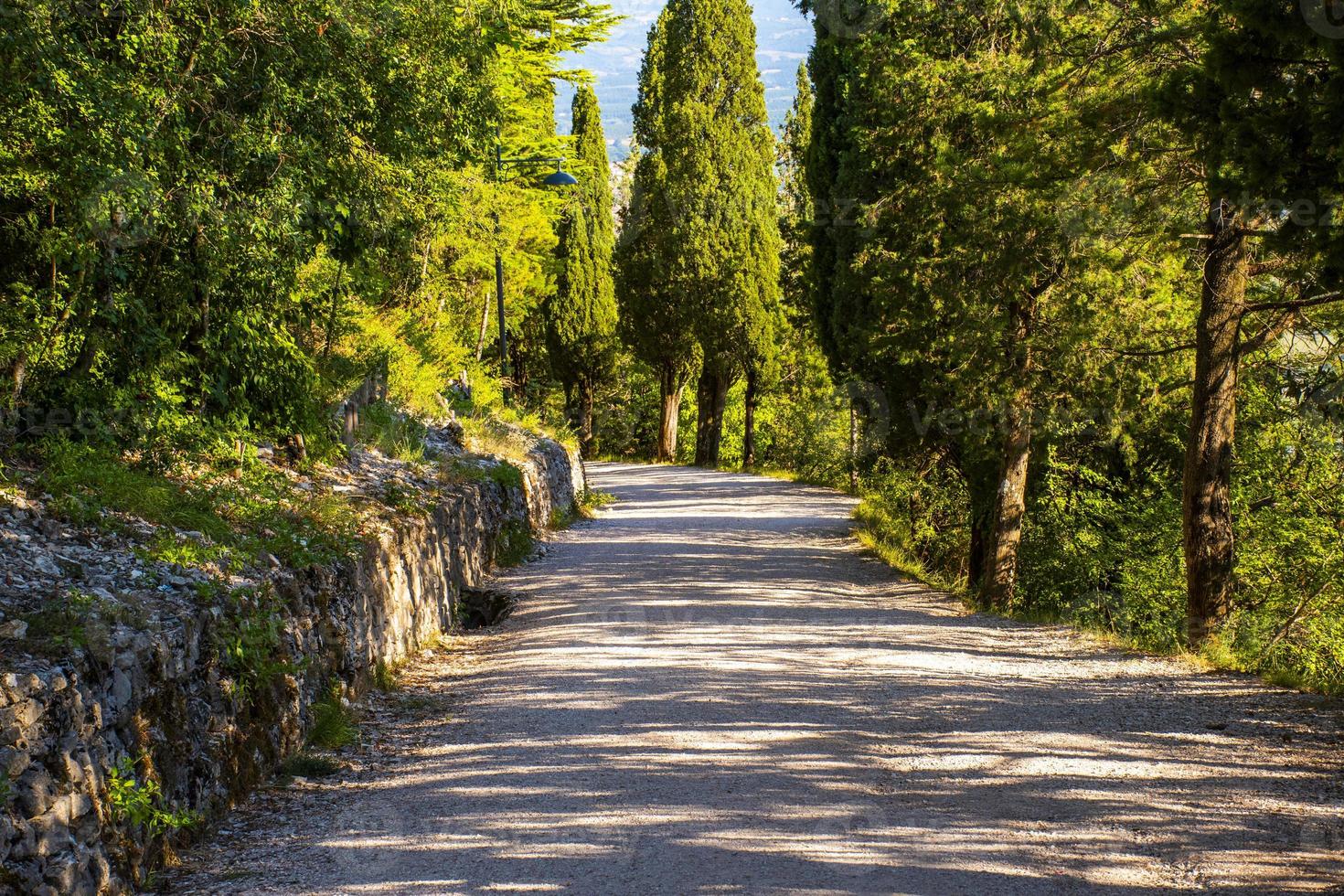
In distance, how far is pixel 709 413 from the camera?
38.7 m

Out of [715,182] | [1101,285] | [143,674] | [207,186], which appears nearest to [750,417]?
[715,182]

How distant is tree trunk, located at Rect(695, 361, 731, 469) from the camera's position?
37375 millimetres

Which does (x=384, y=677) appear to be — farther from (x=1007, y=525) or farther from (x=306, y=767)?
(x=1007, y=525)

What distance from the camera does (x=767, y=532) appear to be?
19.0 metres

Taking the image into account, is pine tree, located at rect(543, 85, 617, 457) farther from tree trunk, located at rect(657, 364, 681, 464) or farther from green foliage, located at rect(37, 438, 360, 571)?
green foliage, located at rect(37, 438, 360, 571)

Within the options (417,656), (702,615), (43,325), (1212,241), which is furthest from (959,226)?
(43,325)

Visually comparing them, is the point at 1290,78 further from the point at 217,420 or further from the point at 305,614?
the point at 217,420

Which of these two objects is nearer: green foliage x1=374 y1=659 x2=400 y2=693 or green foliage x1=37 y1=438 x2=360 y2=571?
green foliage x1=37 y1=438 x2=360 y2=571

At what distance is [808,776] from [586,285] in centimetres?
3615

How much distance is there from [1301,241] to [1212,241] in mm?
3392

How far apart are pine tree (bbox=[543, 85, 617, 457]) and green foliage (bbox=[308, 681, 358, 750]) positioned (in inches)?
1287

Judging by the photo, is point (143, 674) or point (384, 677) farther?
point (384, 677)

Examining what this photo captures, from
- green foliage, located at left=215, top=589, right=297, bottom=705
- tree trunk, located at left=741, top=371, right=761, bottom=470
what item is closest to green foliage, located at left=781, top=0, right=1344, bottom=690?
green foliage, located at left=215, top=589, right=297, bottom=705

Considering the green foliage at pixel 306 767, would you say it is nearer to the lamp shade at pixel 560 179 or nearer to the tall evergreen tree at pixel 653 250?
the lamp shade at pixel 560 179
